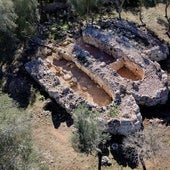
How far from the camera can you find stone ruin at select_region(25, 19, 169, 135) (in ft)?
119

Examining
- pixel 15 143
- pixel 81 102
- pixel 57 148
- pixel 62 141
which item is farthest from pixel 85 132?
pixel 81 102

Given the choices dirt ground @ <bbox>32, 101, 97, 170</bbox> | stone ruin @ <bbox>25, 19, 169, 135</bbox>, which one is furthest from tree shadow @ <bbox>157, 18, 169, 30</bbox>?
dirt ground @ <bbox>32, 101, 97, 170</bbox>

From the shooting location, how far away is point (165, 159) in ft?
108

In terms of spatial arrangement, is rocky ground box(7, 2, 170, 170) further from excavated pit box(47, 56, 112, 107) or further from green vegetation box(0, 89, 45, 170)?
green vegetation box(0, 89, 45, 170)

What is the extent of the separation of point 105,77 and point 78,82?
2.96 metres

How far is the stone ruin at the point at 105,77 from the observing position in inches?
1430

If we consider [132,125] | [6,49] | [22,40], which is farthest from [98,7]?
[132,125]

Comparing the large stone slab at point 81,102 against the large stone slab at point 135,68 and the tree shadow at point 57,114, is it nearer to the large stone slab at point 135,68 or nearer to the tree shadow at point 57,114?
the tree shadow at point 57,114

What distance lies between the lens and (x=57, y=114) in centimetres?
3744

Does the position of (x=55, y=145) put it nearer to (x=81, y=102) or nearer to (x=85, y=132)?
(x=81, y=102)

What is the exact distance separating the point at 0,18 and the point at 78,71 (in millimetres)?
9195

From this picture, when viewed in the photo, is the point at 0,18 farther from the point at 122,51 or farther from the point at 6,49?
the point at 122,51

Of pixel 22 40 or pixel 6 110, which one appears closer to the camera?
pixel 6 110

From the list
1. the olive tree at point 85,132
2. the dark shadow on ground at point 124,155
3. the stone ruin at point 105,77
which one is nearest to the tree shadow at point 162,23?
the stone ruin at point 105,77
